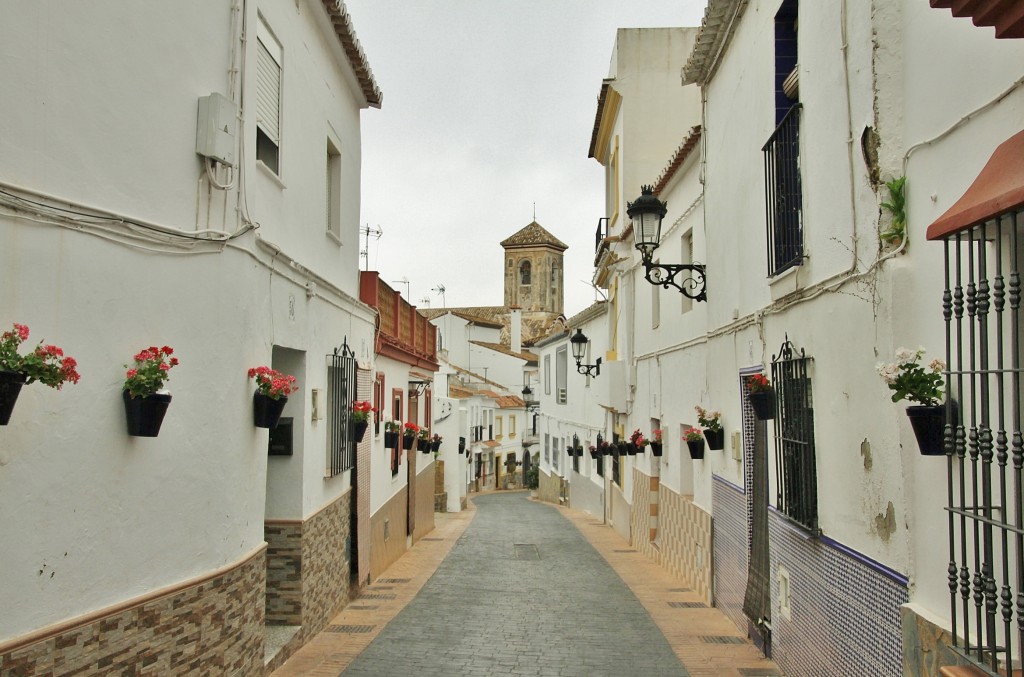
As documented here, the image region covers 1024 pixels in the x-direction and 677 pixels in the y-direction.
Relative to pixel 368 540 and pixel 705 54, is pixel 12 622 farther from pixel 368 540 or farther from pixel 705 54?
pixel 705 54

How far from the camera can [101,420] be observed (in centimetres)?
525

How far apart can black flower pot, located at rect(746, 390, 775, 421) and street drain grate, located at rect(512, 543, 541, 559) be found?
32.1 ft

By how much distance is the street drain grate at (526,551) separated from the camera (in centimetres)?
1706

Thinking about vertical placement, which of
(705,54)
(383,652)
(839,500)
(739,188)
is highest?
(705,54)

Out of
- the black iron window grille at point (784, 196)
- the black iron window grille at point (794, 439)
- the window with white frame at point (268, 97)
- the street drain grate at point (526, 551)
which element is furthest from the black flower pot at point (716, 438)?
the street drain grate at point (526, 551)

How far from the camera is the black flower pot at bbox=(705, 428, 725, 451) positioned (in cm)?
1023

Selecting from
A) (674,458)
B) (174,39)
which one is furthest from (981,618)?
(674,458)

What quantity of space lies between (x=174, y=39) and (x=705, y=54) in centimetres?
665

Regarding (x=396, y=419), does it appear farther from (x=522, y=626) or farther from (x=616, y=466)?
(x=616, y=466)

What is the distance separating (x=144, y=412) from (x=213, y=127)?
221 centimetres

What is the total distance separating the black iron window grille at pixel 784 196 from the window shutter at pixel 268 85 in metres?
4.60

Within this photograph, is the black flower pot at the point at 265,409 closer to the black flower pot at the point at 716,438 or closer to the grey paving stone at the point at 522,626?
the grey paving stone at the point at 522,626

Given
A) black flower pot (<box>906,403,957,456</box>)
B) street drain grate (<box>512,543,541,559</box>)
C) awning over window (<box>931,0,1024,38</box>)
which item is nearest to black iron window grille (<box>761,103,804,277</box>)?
black flower pot (<box>906,403,957,456</box>)

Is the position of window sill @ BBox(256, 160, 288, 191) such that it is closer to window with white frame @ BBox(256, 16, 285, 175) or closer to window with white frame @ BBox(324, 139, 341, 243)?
window with white frame @ BBox(256, 16, 285, 175)
